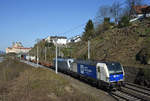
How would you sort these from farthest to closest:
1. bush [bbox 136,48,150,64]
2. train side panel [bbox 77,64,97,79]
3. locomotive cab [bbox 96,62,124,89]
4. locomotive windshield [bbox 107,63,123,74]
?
bush [bbox 136,48,150,64] → train side panel [bbox 77,64,97,79] → locomotive windshield [bbox 107,63,123,74] → locomotive cab [bbox 96,62,124,89]

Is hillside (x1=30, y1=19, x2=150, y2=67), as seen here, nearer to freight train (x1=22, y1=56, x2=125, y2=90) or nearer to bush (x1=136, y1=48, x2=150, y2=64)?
bush (x1=136, y1=48, x2=150, y2=64)

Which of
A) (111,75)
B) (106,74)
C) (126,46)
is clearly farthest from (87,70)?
(126,46)

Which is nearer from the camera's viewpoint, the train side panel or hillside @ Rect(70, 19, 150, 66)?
the train side panel

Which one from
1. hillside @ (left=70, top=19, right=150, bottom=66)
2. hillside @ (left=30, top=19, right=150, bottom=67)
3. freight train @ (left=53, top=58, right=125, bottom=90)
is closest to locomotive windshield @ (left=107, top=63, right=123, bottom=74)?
freight train @ (left=53, top=58, right=125, bottom=90)

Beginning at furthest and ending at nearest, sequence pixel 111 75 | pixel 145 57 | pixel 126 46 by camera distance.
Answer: pixel 126 46 < pixel 145 57 < pixel 111 75

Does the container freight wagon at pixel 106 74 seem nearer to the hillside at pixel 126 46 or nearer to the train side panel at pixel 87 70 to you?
the train side panel at pixel 87 70

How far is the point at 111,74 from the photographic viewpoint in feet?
49.6

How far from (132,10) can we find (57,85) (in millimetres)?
48373

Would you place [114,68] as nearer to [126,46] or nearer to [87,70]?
[87,70]

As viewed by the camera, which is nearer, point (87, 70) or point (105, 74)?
point (105, 74)

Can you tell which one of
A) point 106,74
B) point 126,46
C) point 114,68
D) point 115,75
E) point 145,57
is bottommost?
point 115,75

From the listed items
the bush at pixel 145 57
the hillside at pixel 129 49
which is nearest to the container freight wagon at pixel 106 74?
the bush at pixel 145 57

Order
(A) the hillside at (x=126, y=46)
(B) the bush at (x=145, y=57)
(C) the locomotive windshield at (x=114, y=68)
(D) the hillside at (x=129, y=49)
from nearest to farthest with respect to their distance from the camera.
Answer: (C) the locomotive windshield at (x=114, y=68), (B) the bush at (x=145, y=57), (D) the hillside at (x=129, y=49), (A) the hillside at (x=126, y=46)

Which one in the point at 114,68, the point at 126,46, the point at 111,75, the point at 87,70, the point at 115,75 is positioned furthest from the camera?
the point at 126,46
